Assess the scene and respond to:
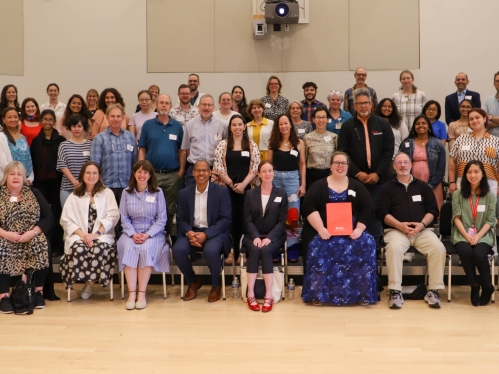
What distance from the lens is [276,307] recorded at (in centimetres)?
491

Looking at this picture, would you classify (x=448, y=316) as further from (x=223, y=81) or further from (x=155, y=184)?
(x=223, y=81)

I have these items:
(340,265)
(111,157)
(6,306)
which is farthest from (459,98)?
(6,306)

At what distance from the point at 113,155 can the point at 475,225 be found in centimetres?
348

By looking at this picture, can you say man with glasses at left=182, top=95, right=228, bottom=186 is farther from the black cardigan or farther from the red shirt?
the red shirt

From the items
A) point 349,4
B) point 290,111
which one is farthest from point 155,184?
point 349,4

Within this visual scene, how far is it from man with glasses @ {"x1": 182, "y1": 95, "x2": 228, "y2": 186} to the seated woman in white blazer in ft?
3.42

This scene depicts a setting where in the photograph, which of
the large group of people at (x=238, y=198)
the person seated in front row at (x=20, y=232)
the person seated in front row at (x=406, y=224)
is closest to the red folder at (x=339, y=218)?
Result: the large group of people at (x=238, y=198)

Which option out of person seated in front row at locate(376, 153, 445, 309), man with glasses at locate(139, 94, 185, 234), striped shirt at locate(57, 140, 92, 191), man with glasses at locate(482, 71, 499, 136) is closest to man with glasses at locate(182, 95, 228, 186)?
man with glasses at locate(139, 94, 185, 234)

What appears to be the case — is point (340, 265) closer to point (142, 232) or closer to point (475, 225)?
point (475, 225)

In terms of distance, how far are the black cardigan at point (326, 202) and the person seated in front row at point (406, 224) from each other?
192 millimetres

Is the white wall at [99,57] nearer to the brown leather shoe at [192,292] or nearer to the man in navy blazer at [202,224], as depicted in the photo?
the man in navy blazer at [202,224]

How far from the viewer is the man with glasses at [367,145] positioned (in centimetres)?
577

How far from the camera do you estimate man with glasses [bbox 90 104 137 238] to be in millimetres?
5770

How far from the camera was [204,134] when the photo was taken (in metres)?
6.02
